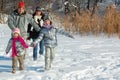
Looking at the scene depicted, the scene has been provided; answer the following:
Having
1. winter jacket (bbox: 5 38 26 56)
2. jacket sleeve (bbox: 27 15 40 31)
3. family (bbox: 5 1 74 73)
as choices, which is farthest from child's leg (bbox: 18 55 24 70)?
jacket sleeve (bbox: 27 15 40 31)

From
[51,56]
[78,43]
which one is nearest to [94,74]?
[51,56]

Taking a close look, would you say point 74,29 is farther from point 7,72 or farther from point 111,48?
point 7,72

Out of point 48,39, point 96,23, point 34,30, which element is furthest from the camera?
point 96,23

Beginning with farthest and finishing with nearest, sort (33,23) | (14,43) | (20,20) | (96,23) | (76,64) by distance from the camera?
(96,23) < (76,64) < (33,23) < (20,20) < (14,43)

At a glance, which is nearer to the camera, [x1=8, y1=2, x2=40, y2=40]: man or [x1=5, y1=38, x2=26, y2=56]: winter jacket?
[x1=5, y1=38, x2=26, y2=56]: winter jacket

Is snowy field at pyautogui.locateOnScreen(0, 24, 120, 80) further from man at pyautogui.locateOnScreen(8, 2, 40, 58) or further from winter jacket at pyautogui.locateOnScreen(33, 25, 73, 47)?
man at pyautogui.locateOnScreen(8, 2, 40, 58)

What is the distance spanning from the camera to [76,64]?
952 centimetres

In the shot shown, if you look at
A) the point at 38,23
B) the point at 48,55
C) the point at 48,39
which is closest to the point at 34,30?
the point at 38,23

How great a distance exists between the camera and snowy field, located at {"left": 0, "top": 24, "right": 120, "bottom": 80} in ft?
26.7

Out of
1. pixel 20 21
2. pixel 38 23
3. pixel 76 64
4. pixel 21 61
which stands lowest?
pixel 76 64

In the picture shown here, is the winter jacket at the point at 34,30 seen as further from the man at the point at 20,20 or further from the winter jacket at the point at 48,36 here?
the winter jacket at the point at 48,36

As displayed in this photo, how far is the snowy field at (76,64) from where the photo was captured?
26.7 feet

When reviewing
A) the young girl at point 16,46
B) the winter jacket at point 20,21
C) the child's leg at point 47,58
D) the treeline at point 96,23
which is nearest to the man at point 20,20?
the winter jacket at point 20,21

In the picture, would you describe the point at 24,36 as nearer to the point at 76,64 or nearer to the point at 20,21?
the point at 20,21
